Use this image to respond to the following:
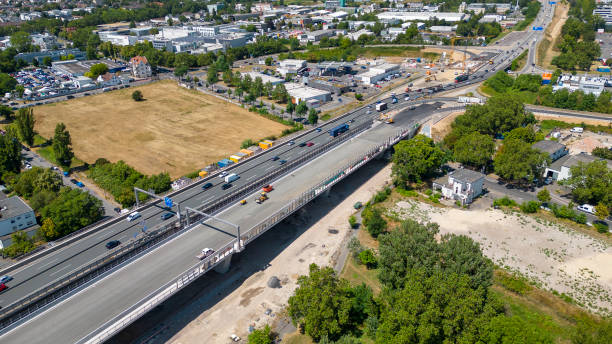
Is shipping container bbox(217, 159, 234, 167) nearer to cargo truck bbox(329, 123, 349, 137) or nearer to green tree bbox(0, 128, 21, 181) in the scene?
cargo truck bbox(329, 123, 349, 137)

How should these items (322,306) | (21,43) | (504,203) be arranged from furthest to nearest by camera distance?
(21,43), (504,203), (322,306)

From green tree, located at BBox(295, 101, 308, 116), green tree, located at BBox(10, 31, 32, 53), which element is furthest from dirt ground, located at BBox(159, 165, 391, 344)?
green tree, located at BBox(10, 31, 32, 53)

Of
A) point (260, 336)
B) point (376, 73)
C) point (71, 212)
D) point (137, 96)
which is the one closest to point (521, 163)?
point (260, 336)

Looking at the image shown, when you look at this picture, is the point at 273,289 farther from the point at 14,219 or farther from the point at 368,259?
the point at 14,219

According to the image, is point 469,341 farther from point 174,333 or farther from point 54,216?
point 54,216

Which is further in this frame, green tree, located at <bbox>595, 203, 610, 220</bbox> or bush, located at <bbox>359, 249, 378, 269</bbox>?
green tree, located at <bbox>595, 203, 610, 220</bbox>

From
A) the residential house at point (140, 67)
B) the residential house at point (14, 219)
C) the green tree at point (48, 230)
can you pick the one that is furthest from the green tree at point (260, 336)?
the residential house at point (140, 67)
